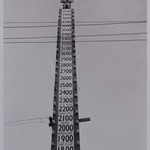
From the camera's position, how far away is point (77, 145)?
3.05 meters

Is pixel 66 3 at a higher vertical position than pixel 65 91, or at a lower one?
higher

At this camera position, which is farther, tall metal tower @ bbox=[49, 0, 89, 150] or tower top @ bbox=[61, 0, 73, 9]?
tower top @ bbox=[61, 0, 73, 9]

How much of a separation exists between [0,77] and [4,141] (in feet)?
2.21

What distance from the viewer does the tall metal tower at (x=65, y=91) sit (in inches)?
121

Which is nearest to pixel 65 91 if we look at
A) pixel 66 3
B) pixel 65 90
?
pixel 65 90

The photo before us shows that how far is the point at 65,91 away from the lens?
3.33 metres

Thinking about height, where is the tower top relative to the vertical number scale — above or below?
→ above

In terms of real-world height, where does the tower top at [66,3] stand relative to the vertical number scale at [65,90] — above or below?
above


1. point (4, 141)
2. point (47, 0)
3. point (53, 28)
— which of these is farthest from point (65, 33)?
point (4, 141)

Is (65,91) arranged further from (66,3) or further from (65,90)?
(66,3)

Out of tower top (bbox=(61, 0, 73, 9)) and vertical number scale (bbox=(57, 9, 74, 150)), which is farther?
tower top (bbox=(61, 0, 73, 9))

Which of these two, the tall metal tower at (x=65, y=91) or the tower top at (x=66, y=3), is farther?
the tower top at (x=66, y=3)

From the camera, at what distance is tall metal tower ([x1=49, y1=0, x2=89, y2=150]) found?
3072 millimetres

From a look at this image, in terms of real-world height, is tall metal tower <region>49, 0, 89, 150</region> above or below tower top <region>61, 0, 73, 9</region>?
below
